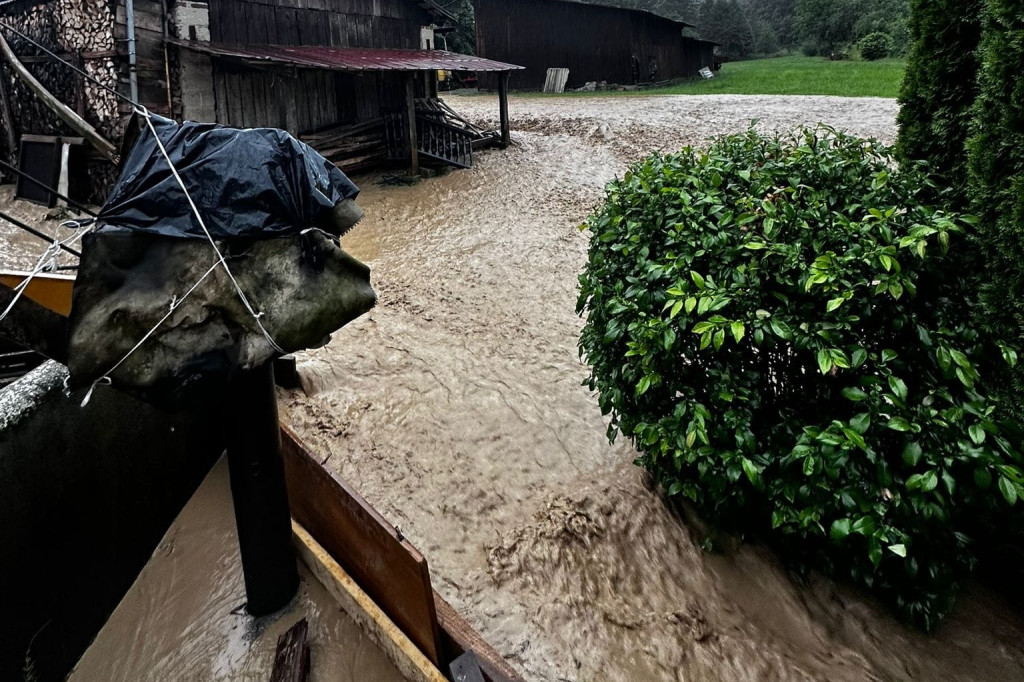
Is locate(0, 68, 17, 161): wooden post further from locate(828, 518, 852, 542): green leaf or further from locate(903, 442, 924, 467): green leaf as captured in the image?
locate(903, 442, 924, 467): green leaf

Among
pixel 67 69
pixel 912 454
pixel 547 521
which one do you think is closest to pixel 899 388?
pixel 912 454

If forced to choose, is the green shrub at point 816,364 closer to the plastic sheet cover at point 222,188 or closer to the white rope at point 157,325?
the plastic sheet cover at point 222,188

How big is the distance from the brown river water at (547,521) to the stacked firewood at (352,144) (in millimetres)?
5500

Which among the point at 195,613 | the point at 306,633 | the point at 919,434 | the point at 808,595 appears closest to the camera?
the point at 919,434

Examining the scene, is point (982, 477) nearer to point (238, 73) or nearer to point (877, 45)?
point (238, 73)

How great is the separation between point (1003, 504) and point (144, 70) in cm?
1125

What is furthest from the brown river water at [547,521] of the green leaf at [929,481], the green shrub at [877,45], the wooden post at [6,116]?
the green shrub at [877,45]

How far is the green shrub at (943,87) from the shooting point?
12.7ft

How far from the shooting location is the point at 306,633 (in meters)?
3.20

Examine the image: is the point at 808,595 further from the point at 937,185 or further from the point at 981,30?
the point at 981,30

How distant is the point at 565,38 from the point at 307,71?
16.0 metres

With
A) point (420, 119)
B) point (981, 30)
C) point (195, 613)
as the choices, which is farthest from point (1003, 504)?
point (420, 119)

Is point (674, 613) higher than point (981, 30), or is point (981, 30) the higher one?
point (981, 30)

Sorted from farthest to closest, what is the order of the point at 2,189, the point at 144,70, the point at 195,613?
the point at 2,189
the point at 144,70
the point at 195,613
